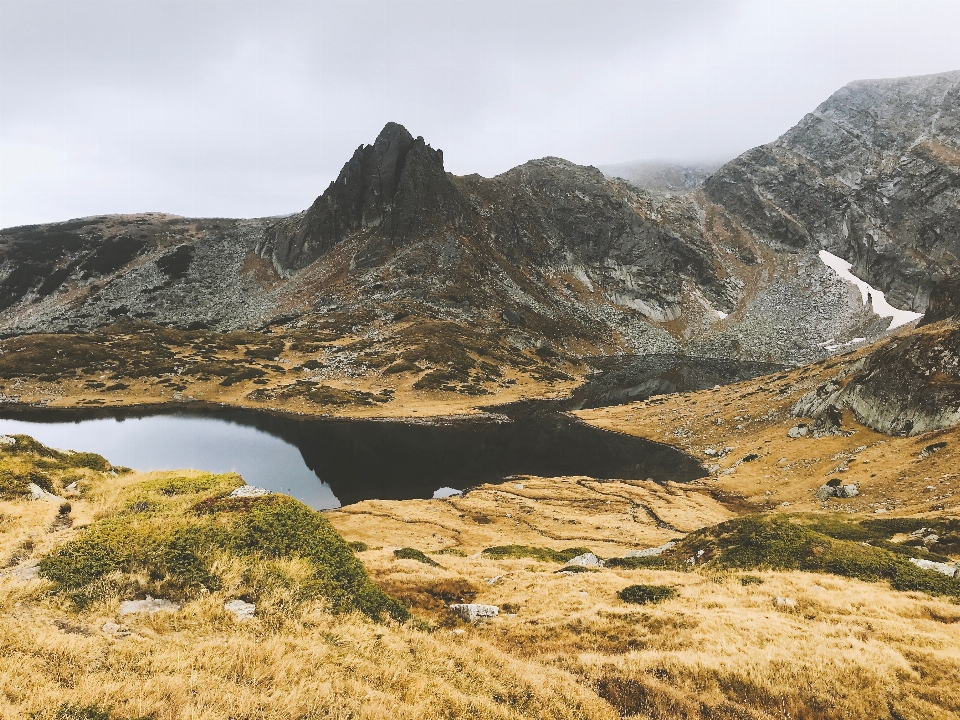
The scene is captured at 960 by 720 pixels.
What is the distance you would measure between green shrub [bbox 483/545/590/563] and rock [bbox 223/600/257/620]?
50.0 ft

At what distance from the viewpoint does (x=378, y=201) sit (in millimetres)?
157500

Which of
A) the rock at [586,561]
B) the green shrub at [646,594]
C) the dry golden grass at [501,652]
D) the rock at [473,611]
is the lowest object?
the rock at [586,561]

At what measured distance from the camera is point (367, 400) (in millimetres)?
75500

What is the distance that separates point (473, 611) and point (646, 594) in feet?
18.9

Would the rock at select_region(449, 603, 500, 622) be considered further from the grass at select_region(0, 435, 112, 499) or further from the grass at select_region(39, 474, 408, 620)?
the grass at select_region(0, 435, 112, 499)

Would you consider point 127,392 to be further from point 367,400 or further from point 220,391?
point 367,400

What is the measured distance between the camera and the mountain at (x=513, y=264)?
13188 centimetres

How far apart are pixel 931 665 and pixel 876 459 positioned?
117 ft

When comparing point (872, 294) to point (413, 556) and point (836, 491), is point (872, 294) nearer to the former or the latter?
point (836, 491)

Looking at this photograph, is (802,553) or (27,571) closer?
(27,571)

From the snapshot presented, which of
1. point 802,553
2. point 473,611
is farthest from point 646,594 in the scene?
point 802,553

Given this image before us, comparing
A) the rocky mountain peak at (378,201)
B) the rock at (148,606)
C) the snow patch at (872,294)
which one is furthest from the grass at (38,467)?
the snow patch at (872,294)

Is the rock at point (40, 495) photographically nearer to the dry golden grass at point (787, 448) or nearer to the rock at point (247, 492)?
the rock at point (247, 492)

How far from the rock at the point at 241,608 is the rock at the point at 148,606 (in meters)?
1.01
